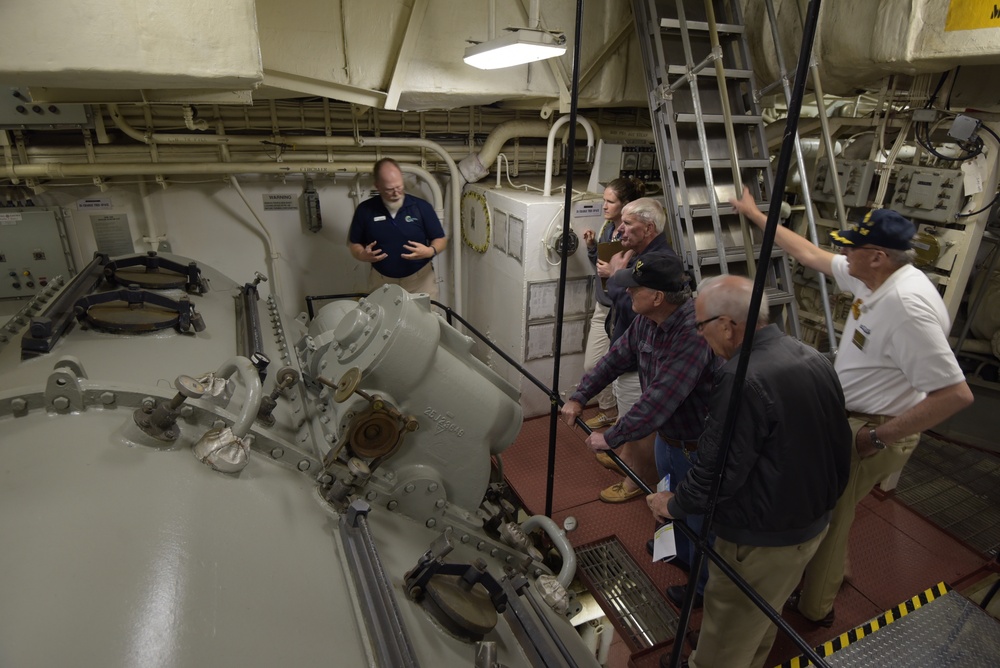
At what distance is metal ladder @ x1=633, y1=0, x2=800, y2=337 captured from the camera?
126 inches

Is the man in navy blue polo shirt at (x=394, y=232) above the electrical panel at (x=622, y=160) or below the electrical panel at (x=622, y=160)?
below

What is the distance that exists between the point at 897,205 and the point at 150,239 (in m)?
5.42

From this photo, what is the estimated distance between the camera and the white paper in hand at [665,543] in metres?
1.91

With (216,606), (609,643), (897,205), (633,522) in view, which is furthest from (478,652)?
(897,205)

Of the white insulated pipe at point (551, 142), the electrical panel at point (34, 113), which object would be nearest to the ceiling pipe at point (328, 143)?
the electrical panel at point (34, 113)

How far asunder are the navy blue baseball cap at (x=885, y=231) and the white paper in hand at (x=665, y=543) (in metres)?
1.43

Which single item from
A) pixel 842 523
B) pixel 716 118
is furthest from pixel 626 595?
pixel 716 118

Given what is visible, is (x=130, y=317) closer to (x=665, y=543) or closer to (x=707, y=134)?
(x=665, y=543)

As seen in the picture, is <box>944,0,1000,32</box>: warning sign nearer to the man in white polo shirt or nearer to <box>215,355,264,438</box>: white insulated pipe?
the man in white polo shirt

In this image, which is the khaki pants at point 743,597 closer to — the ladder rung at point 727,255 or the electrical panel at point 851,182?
the ladder rung at point 727,255

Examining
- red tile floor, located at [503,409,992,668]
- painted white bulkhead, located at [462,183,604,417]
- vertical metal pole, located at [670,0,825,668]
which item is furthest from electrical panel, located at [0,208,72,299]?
vertical metal pole, located at [670,0,825,668]

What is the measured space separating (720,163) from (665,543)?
2445 mm

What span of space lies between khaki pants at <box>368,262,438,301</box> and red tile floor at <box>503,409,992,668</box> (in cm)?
160

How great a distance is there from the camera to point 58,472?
1402 mm
